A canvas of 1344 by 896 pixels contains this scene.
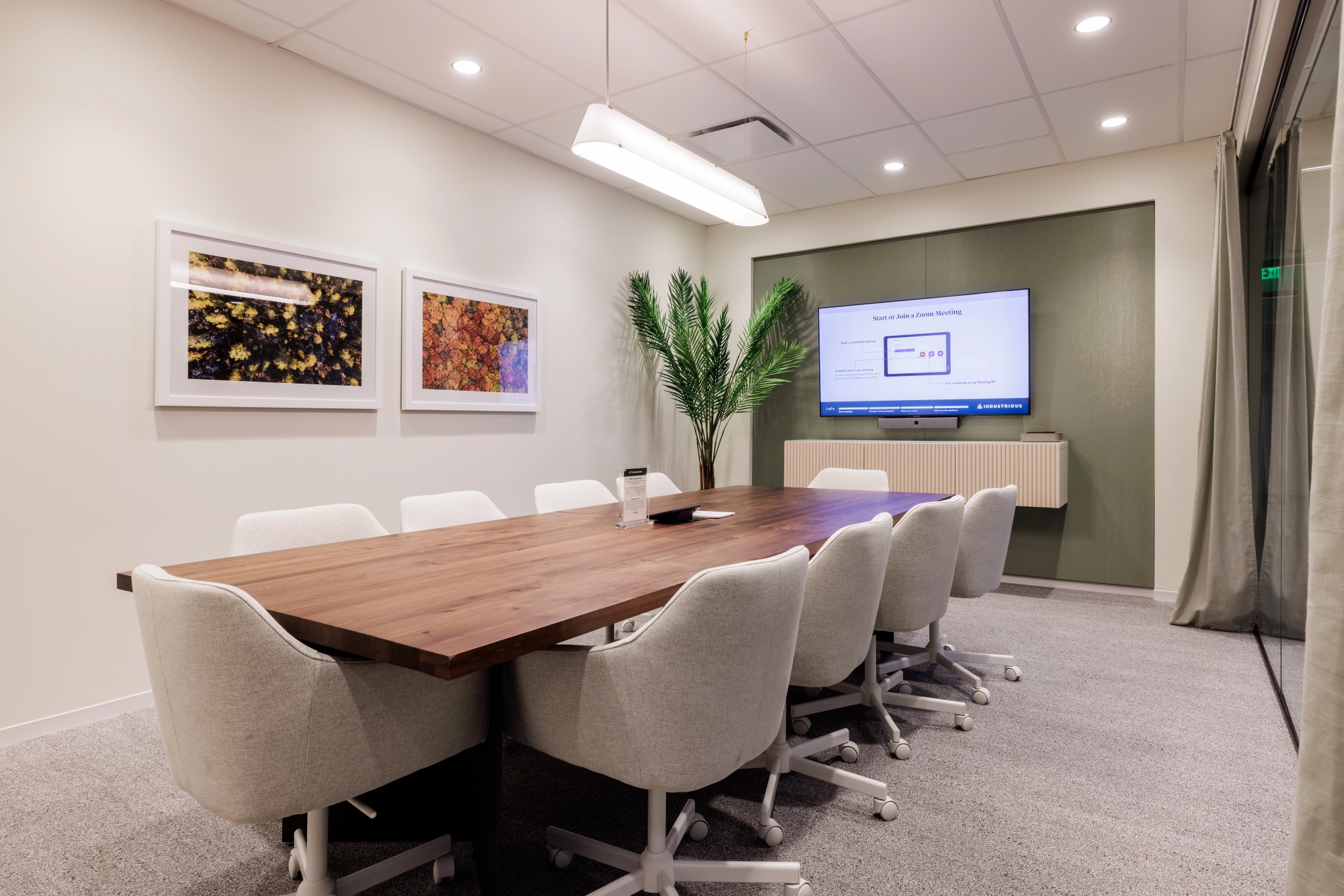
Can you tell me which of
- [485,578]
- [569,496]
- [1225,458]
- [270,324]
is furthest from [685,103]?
[1225,458]

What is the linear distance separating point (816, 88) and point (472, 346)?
2.43 metres

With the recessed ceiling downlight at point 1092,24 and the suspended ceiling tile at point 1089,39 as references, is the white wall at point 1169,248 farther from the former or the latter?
the recessed ceiling downlight at point 1092,24

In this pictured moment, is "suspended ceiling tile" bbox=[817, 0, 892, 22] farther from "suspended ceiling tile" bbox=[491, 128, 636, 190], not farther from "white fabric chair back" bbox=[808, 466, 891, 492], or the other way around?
"white fabric chair back" bbox=[808, 466, 891, 492]

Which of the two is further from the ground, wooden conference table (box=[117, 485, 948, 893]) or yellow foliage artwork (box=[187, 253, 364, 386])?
yellow foliage artwork (box=[187, 253, 364, 386])

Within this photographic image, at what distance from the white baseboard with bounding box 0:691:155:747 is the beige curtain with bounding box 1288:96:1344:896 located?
3.32m

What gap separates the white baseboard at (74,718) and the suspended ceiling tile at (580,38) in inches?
123

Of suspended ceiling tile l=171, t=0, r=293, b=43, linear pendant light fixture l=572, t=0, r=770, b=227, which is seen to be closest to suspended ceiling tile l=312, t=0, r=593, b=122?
suspended ceiling tile l=171, t=0, r=293, b=43

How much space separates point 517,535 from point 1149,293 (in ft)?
14.9

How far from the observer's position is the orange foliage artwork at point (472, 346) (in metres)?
4.21

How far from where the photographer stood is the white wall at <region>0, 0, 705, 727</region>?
2764 mm

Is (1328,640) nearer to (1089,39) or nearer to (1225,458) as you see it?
(1089,39)

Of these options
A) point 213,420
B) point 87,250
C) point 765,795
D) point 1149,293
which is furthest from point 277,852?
point 1149,293

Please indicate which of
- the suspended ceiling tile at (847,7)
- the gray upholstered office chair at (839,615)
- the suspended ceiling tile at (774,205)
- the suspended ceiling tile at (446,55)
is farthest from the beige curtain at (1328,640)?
the suspended ceiling tile at (774,205)

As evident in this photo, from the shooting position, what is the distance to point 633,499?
8.91 feet
